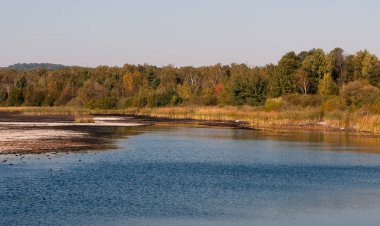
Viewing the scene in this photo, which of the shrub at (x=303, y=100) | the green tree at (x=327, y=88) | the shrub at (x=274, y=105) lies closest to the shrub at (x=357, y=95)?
the shrub at (x=303, y=100)

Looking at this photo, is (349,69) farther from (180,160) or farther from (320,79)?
(180,160)

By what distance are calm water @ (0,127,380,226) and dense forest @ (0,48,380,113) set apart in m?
22.0

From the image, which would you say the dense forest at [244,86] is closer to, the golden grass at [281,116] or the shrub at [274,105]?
the shrub at [274,105]

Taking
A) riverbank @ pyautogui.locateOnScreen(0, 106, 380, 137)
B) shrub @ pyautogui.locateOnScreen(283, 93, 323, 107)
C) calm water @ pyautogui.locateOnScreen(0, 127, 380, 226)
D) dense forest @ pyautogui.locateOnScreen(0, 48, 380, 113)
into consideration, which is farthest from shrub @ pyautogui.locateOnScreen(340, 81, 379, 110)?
calm water @ pyautogui.locateOnScreen(0, 127, 380, 226)

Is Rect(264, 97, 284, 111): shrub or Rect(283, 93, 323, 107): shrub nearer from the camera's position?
Rect(283, 93, 323, 107): shrub

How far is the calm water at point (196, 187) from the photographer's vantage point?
16.2m

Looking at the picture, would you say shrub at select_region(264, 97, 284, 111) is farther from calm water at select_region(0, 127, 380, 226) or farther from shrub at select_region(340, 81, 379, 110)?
calm water at select_region(0, 127, 380, 226)

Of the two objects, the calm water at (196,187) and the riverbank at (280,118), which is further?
the riverbank at (280,118)

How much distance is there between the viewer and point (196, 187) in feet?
68.6

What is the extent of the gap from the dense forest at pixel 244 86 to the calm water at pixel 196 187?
22.0 meters

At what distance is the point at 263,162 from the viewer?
1123 inches

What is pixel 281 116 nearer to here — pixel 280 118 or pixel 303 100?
pixel 280 118

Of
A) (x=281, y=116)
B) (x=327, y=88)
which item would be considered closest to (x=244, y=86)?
(x=327, y=88)

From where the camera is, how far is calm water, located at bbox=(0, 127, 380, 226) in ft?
53.2
